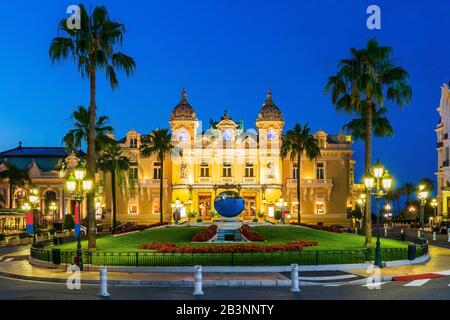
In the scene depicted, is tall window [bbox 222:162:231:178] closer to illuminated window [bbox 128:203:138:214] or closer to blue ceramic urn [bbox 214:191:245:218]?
illuminated window [bbox 128:203:138:214]

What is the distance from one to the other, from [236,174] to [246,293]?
62187 millimetres

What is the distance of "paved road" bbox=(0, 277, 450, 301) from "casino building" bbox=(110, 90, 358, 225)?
5741 cm

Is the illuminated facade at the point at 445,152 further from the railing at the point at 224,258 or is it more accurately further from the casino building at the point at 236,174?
the railing at the point at 224,258

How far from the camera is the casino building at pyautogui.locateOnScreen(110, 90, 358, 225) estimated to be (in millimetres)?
84875

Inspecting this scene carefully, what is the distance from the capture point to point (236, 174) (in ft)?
281

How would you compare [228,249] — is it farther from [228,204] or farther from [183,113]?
[183,113]

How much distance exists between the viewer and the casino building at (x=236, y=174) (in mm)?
84875

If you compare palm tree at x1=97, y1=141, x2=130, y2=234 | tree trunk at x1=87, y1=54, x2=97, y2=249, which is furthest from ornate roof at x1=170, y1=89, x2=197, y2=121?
tree trunk at x1=87, y1=54, x2=97, y2=249

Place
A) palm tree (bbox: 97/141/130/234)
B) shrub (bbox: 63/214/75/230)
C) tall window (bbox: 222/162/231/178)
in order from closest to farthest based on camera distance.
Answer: palm tree (bbox: 97/141/130/234), shrub (bbox: 63/214/75/230), tall window (bbox: 222/162/231/178)

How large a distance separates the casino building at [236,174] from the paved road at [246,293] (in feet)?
188

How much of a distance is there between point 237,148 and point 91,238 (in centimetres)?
4879

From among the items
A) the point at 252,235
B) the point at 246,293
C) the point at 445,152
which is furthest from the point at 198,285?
the point at 445,152
